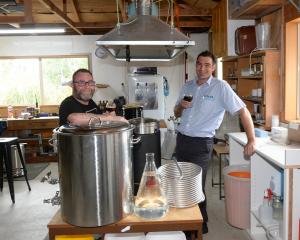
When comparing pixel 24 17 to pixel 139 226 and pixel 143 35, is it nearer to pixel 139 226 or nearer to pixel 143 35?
pixel 143 35

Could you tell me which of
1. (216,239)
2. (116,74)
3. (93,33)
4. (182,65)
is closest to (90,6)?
(93,33)

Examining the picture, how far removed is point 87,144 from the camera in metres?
1.26

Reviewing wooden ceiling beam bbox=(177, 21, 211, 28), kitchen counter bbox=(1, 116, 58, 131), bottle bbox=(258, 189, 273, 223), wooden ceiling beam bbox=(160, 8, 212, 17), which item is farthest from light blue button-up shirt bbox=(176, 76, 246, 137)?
kitchen counter bbox=(1, 116, 58, 131)

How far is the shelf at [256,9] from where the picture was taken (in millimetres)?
3217

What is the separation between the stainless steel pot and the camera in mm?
1268

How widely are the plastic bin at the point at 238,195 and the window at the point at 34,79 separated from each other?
178 inches

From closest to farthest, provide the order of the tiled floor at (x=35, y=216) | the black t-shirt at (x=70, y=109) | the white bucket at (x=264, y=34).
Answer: the black t-shirt at (x=70, y=109) < the tiled floor at (x=35, y=216) < the white bucket at (x=264, y=34)

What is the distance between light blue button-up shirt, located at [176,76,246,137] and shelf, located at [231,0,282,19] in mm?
1127

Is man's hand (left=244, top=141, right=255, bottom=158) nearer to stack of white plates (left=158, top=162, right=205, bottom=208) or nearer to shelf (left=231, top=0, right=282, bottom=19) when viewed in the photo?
stack of white plates (left=158, top=162, right=205, bottom=208)

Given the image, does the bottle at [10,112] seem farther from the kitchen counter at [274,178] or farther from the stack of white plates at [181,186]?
the stack of white plates at [181,186]

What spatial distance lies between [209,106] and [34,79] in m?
4.98

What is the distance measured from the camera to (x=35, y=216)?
3.54 meters

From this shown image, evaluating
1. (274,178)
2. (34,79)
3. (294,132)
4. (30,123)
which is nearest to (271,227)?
(274,178)

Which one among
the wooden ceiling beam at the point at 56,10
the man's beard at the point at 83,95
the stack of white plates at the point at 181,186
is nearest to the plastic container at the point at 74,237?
the stack of white plates at the point at 181,186
